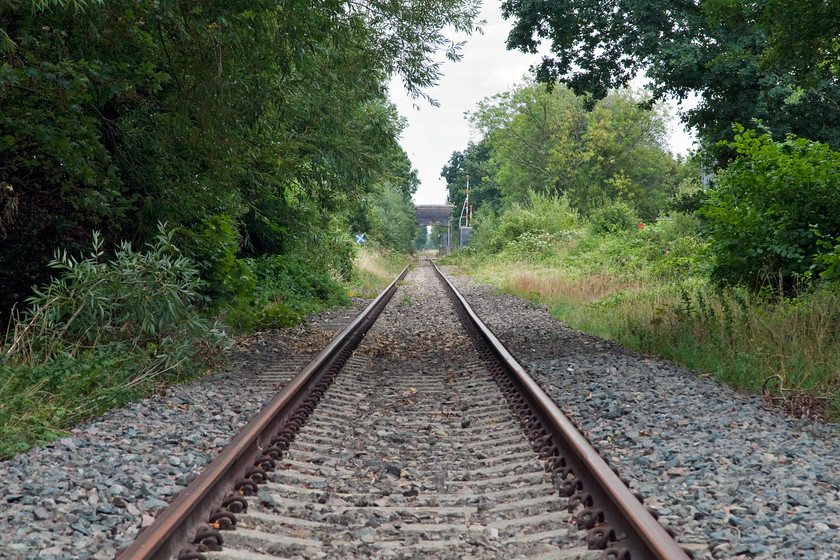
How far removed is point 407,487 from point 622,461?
53.9 inches

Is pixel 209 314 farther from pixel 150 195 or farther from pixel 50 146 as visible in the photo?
pixel 50 146

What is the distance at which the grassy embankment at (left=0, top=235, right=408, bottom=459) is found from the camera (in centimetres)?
531

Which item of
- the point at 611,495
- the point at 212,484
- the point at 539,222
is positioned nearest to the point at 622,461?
the point at 611,495

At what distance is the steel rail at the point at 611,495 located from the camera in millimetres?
Answer: 2881

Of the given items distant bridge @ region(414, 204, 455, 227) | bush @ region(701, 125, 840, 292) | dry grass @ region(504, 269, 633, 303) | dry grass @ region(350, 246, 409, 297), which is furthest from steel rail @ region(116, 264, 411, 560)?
distant bridge @ region(414, 204, 455, 227)

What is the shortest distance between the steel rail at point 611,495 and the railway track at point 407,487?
1 centimetres

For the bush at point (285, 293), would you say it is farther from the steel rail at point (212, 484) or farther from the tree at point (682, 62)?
the tree at point (682, 62)

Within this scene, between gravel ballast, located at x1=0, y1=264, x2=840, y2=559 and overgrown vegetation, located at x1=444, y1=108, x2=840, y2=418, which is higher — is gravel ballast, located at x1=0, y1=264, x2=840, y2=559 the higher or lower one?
the lower one

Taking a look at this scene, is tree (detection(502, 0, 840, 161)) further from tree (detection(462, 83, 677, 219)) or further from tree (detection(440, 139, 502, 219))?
tree (detection(440, 139, 502, 219))

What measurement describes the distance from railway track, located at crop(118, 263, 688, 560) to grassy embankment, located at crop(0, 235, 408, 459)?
141 centimetres

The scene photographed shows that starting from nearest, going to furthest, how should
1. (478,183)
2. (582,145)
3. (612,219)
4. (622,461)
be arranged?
(622,461) → (612,219) → (582,145) → (478,183)

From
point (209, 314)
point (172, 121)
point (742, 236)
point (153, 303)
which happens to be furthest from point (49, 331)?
point (742, 236)

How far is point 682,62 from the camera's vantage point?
13.7 m

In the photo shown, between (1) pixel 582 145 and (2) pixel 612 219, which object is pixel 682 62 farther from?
(1) pixel 582 145
